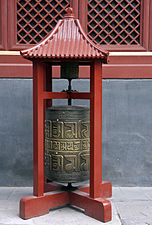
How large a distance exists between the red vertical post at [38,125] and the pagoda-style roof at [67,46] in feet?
0.68

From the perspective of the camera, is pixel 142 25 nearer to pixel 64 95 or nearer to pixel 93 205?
pixel 64 95

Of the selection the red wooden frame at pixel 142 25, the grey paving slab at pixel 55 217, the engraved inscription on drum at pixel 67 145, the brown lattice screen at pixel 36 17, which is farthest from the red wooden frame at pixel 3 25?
the grey paving slab at pixel 55 217

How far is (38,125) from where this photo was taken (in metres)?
4.02

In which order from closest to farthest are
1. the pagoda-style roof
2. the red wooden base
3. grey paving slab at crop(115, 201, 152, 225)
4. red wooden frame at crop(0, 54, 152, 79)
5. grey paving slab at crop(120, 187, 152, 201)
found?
the pagoda-style roof, the red wooden base, grey paving slab at crop(115, 201, 152, 225), grey paving slab at crop(120, 187, 152, 201), red wooden frame at crop(0, 54, 152, 79)

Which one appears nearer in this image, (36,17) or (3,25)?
(3,25)

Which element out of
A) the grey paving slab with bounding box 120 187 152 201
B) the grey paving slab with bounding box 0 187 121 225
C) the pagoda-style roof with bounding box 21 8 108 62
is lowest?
the grey paving slab with bounding box 120 187 152 201

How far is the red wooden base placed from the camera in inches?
153

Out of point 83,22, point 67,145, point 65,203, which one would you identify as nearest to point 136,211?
point 65,203

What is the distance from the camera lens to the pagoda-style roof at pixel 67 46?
378 cm

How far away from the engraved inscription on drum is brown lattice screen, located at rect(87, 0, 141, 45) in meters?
1.98

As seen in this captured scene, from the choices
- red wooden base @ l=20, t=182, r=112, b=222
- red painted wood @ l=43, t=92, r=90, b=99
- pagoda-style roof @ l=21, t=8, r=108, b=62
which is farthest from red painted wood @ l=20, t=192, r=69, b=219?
pagoda-style roof @ l=21, t=8, r=108, b=62

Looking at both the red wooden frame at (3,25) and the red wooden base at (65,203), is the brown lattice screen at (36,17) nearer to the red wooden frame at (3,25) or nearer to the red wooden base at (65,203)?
the red wooden frame at (3,25)

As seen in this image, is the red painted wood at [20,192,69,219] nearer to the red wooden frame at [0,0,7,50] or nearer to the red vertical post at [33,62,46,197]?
the red vertical post at [33,62,46,197]

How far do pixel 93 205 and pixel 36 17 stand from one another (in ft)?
11.1
